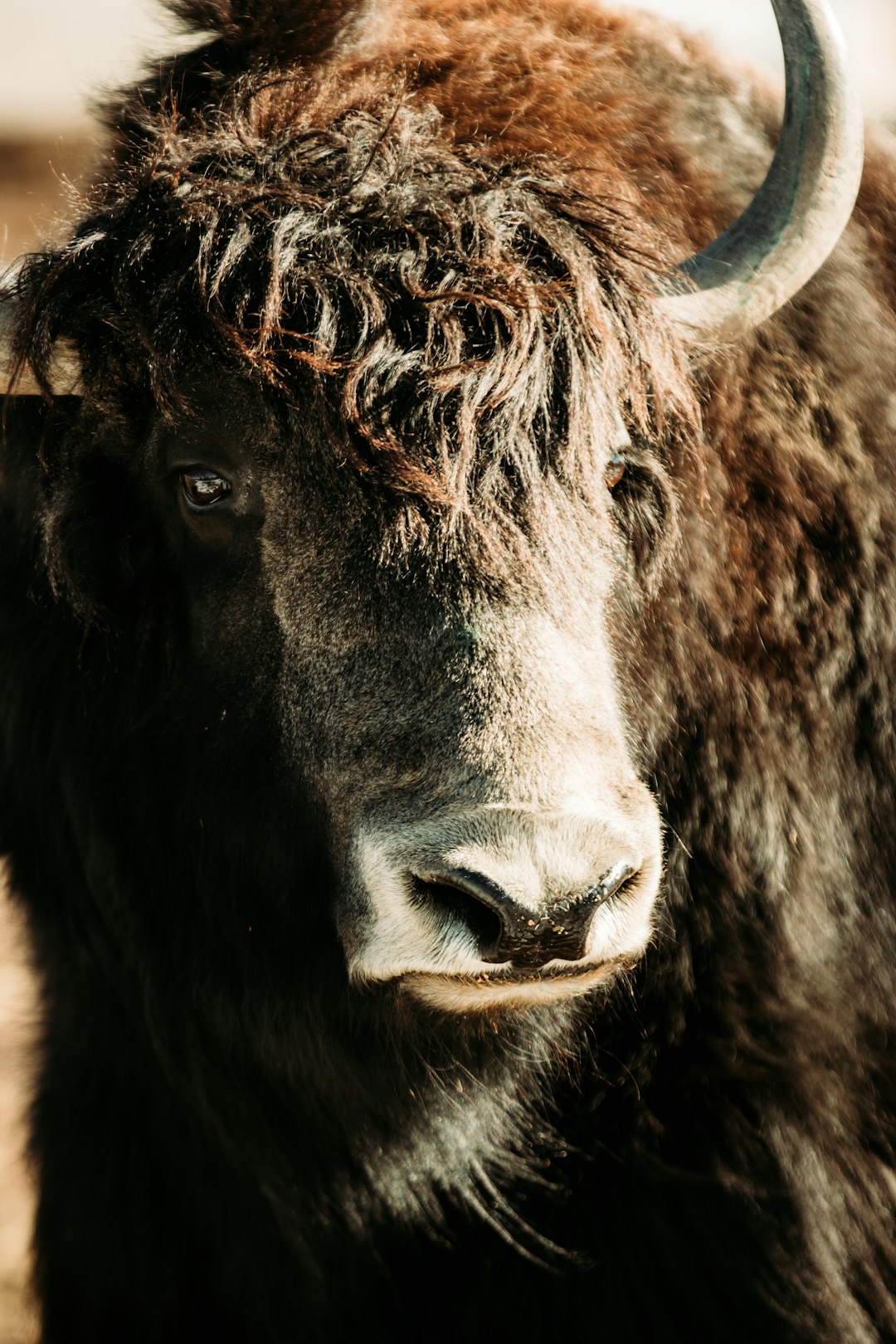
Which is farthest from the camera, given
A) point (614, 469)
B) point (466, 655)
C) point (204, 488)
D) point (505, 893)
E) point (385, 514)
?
point (614, 469)

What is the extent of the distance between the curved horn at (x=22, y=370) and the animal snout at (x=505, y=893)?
1.20 meters

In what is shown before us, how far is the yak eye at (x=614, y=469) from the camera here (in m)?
2.80

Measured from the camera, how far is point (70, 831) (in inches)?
129

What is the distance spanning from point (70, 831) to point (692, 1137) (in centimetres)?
172

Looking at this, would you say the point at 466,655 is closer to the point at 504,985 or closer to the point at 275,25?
the point at 504,985

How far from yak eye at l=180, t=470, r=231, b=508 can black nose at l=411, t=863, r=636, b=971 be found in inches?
37.4

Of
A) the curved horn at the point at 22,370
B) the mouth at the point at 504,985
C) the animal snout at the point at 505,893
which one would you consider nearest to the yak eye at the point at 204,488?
the curved horn at the point at 22,370

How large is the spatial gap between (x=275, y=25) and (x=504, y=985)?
7.46 feet

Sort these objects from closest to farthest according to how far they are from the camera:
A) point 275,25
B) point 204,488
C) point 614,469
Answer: point 204,488 → point 614,469 → point 275,25

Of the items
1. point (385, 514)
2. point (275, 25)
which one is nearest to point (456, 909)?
point (385, 514)

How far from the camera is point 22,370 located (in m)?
2.72

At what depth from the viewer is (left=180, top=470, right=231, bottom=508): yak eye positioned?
2682mm

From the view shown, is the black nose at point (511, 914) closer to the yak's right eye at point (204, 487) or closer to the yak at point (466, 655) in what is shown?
the yak at point (466, 655)

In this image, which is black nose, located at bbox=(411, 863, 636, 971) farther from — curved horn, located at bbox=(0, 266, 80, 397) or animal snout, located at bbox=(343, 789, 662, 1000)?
curved horn, located at bbox=(0, 266, 80, 397)
